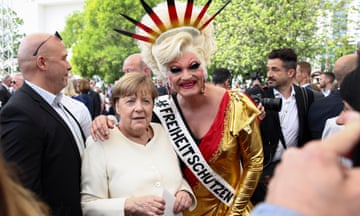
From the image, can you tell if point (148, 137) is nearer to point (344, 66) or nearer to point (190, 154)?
point (190, 154)

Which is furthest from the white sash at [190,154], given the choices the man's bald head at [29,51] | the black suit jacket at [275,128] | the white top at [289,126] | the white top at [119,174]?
the white top at [289,126]

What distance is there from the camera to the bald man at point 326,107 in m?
3.61

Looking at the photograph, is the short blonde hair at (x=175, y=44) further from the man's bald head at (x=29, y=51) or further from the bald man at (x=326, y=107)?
the bald man at (x=326, y=107)

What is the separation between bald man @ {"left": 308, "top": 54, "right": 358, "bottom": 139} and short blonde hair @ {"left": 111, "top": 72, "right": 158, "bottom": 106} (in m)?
1.94

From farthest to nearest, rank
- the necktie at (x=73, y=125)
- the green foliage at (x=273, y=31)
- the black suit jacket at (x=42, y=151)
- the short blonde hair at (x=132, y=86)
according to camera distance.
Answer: the green foliage at (x=273, y=31) → the necktie at (x=73, y=125) → the short blonde hair at (x=132, y=86) → the black suit jacket at (x=42, y=151)

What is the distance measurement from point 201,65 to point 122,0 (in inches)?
1149

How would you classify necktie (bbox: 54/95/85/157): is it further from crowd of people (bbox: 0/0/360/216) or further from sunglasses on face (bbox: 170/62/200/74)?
sunglasses on face (bbox: 170/62/200/74)

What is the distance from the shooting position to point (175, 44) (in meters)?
2.46

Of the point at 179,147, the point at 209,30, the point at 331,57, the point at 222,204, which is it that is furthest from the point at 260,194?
the point at 331,57

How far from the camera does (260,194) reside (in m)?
3.67

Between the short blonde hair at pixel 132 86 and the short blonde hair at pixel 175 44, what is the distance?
215 millimetres

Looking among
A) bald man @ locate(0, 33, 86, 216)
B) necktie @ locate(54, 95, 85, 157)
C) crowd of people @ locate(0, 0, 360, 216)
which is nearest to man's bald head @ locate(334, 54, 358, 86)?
crowd of people @ locate(0, 0, 360, 216)

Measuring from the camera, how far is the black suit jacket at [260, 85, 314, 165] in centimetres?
380

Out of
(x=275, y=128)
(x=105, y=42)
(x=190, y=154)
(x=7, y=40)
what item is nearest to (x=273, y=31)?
(x=7, y=40)
